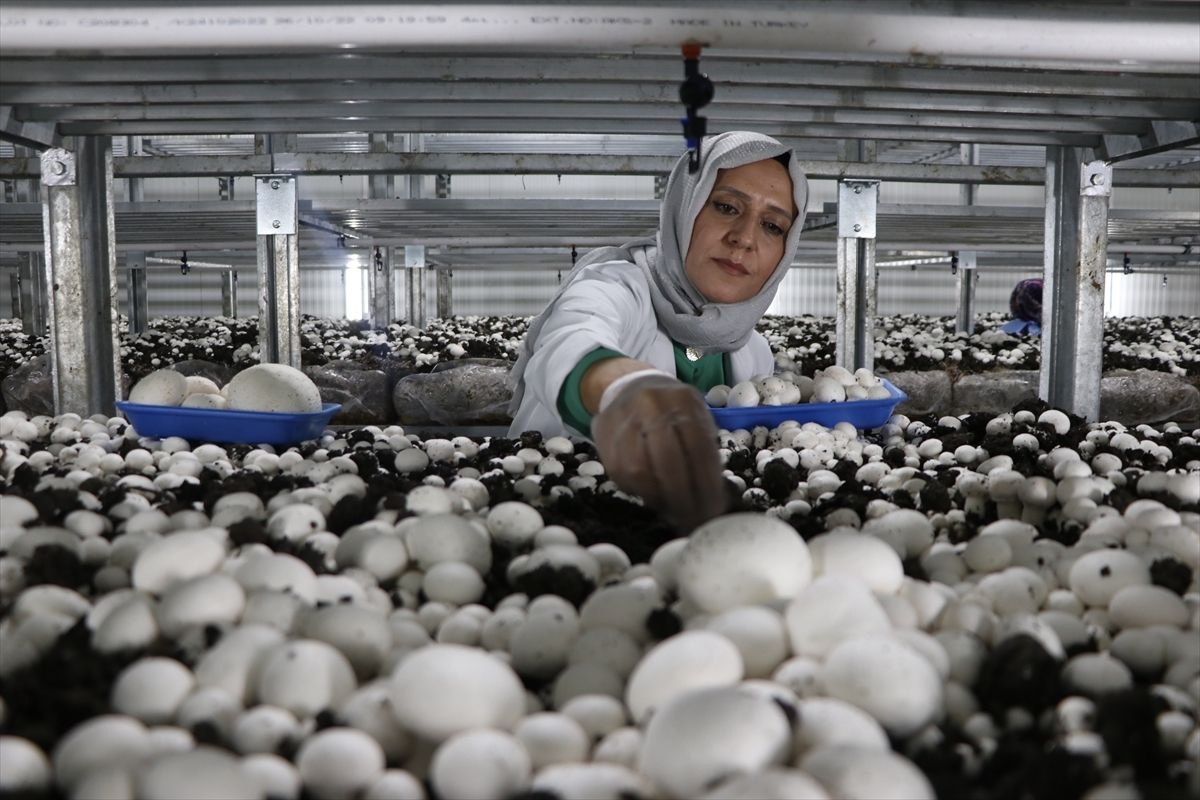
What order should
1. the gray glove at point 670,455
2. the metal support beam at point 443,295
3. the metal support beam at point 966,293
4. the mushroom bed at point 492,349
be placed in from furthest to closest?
the metal support beam at point 443,295 → the metal support beam at point 966,293 → the mushroom bed at point 492,349 → the gray glove at point 670,455

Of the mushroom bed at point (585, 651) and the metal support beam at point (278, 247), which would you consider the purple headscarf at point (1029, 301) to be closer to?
the metal support beam at point (278, 247)

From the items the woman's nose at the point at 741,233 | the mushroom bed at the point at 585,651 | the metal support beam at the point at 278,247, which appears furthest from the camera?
the metal support beam at the point at 278,247

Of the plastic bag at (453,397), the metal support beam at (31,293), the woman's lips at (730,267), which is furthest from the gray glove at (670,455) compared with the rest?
the metal support beam at (31,293)

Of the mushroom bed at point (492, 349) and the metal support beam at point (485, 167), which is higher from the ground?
the metal support beam at point (485, 167)

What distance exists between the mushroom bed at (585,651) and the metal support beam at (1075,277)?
139cm

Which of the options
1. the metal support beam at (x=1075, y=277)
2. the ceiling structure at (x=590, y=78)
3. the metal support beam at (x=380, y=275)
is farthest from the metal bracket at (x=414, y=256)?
the metal support beam at (x=1075, y=277)

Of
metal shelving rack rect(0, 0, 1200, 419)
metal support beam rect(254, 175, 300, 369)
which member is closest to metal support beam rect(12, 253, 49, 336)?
metal shelving rack rect(0, 0, 1200, 419)

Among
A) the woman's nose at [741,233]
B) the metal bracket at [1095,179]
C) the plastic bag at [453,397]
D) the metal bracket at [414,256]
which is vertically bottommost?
the plastic bag at [453,397]

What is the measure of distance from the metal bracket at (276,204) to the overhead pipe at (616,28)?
2419 millimetres

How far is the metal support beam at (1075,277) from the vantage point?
246 centimetres

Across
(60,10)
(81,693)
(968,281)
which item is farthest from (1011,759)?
(968,281)

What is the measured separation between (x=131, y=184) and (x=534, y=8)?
570 cm

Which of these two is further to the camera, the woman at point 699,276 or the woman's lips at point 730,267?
the woman's lips at point 730,267

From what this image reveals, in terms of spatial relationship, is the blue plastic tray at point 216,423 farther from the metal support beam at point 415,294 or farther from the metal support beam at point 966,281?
the metal support beam at point 966,281
